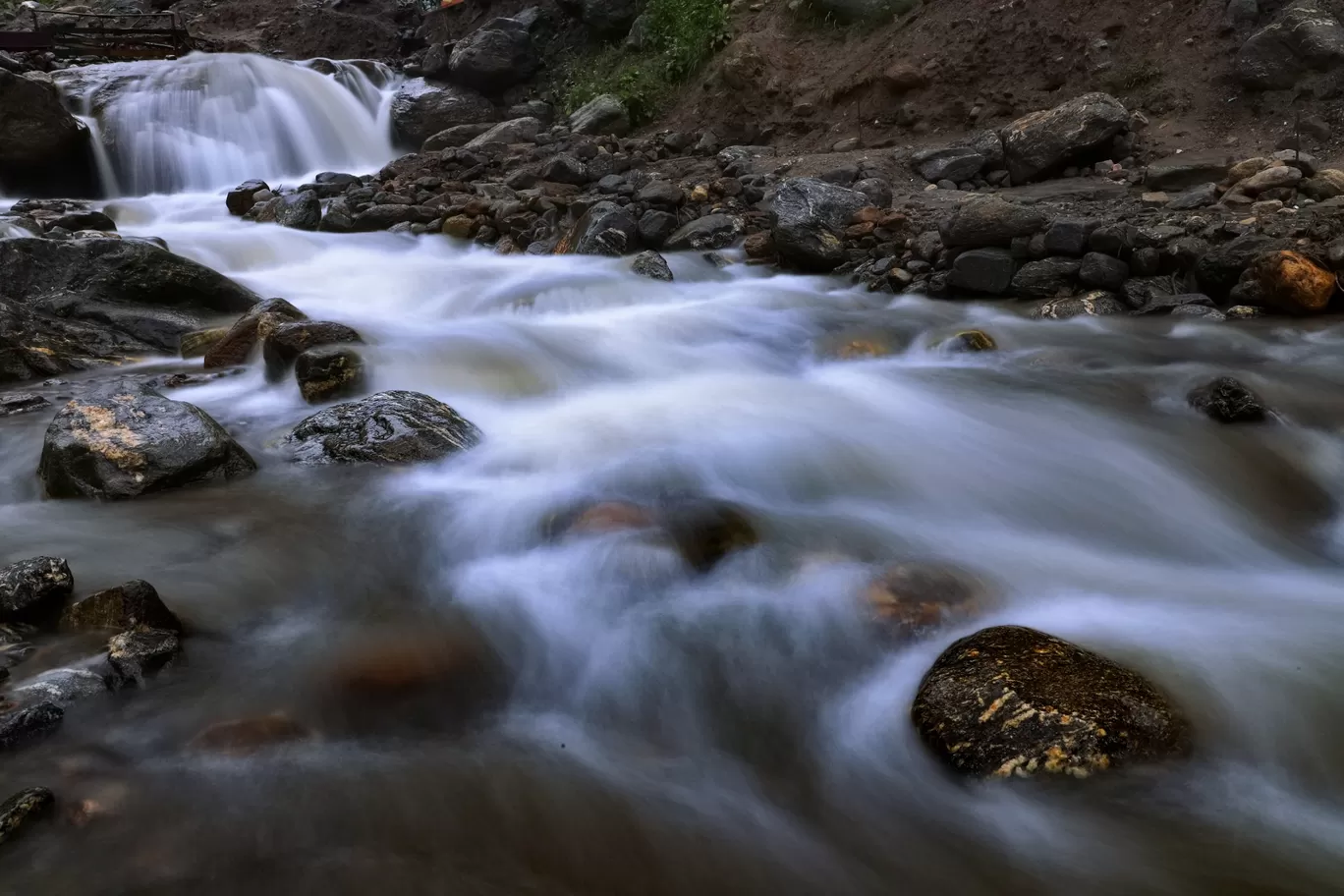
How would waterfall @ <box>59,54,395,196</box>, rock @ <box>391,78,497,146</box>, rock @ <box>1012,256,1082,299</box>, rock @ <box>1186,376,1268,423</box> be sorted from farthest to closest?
rock @ <box>391,78,497,146</box>
waterfall @ <box>59,54,395,196</box>
rock @ <box>1012,256,1082,299</box>
rock @ <box>1186,376,1268,423</box>

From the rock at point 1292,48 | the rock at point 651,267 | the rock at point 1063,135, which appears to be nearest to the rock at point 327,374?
the rock at point 651,267

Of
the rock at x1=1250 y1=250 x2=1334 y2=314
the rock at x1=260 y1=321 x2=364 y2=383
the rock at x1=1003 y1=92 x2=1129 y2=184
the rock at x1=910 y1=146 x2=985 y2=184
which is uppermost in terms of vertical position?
the rock at x1=1003 y1=92 x2=1129 y2=184

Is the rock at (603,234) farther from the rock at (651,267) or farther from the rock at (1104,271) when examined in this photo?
the rock at (1104,271)

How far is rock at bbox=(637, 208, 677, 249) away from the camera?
33.6 feet

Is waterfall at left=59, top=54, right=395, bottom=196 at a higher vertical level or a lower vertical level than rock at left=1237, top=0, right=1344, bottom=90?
lower

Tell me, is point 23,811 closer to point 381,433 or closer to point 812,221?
point 381,433

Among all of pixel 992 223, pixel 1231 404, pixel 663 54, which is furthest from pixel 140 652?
pixel 663 54

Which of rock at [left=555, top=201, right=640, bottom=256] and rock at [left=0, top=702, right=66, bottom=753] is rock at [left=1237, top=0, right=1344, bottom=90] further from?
rock at [left=0, top=702, right=66, bottom=753]

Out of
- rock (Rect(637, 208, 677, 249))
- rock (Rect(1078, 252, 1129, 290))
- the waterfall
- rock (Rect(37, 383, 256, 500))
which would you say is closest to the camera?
rock (Rect(37, 383, 256, 500))

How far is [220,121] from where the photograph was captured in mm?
16328

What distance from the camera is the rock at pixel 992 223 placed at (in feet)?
25.1

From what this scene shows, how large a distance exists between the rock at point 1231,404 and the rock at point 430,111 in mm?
15553

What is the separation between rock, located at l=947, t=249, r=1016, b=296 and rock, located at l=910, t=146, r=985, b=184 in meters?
2.91

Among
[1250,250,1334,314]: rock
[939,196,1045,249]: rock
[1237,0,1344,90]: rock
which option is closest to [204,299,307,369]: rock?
[939,196,1045,249]: rock
